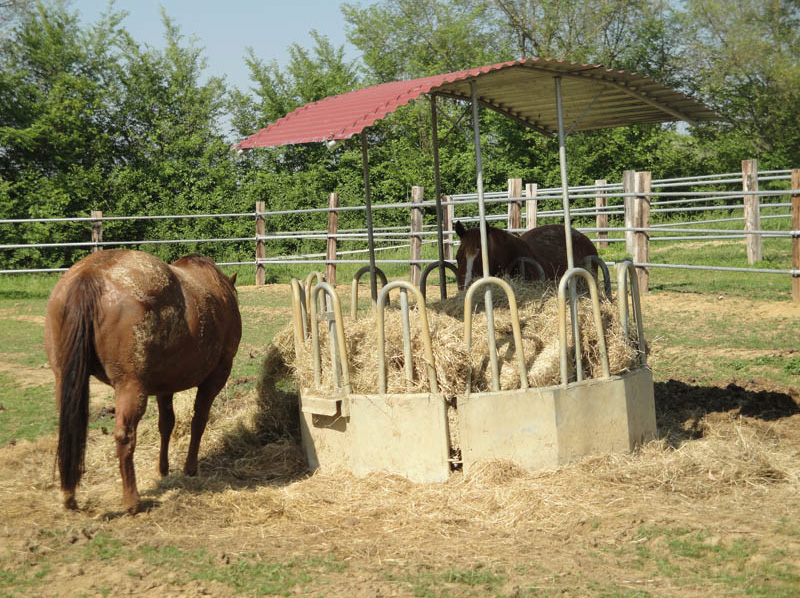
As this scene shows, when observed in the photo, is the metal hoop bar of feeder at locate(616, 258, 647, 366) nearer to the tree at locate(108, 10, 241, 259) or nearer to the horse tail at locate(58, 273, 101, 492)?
the horse tail at locate(58, 273, 101, 492)

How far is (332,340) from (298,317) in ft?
1.61

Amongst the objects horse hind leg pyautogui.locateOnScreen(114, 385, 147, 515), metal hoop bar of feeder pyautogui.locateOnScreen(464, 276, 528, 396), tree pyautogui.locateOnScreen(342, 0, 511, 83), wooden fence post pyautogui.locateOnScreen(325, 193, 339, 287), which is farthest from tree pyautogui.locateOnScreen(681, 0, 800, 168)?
horse hind leg pyautogui.locateOnScreen(114, 385, 147, 515)

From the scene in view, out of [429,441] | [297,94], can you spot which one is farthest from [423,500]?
[297,94]

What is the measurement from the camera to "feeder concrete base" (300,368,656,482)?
512 cm

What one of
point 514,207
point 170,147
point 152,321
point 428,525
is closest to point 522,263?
point 428,525

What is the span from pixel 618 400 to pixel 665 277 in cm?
951

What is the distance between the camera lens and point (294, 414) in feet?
21.0

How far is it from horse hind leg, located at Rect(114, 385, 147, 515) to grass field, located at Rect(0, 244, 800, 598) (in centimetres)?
12

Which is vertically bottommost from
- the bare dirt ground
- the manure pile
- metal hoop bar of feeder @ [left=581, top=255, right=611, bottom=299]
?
the bare dirt ground

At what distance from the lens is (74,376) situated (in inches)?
183

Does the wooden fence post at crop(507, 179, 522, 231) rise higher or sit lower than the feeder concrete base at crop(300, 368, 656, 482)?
higher

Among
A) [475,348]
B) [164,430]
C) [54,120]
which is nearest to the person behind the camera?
[475,348]

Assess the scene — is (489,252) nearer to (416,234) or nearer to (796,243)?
(796,243)

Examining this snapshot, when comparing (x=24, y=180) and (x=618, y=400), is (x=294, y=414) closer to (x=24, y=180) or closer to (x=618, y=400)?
(x=618, y=400)
